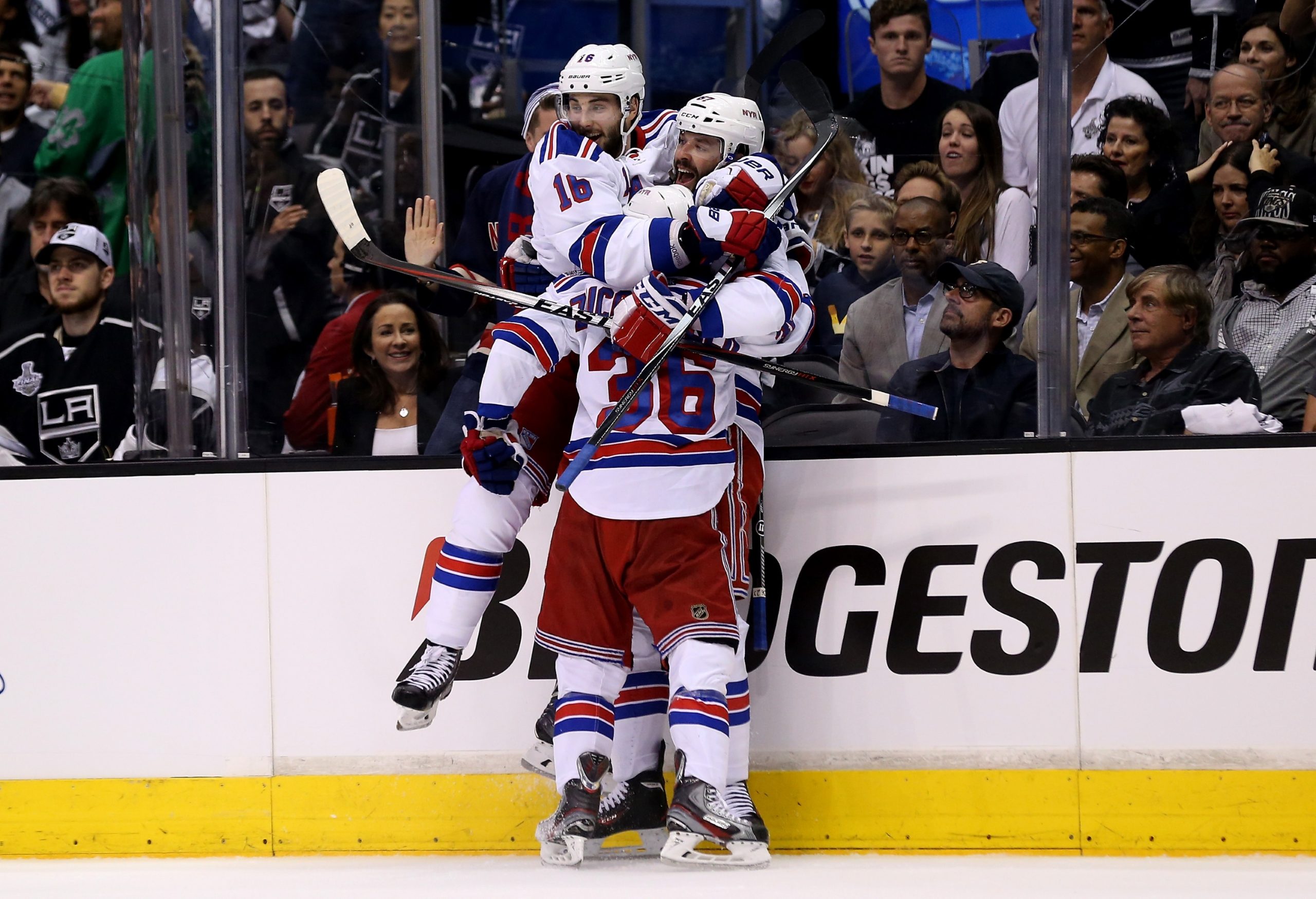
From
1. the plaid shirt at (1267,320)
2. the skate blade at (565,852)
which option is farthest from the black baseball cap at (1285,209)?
the skate blade at (565,852)

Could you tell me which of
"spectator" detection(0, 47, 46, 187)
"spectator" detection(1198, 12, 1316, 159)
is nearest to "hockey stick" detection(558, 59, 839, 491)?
"spectator" detection(1198, 12, 1316, 159)

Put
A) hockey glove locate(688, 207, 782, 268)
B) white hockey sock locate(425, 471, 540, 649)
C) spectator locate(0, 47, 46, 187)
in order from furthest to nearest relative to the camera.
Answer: spectator locate(0, 47, 46, 187) < white hockey sock locate(425, 471, 540, 649) < hockey glove locate(688, 207, 782, 268)

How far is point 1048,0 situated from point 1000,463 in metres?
0.96

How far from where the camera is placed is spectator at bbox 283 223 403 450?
10.5ft

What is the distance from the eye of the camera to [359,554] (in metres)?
2.79

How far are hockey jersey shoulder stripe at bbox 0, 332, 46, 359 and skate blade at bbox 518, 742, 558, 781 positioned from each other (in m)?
1.55

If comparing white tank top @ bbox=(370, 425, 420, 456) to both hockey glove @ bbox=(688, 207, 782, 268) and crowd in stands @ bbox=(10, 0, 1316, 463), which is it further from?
hockey glove @ bbox=(688, 207, 782, 268)

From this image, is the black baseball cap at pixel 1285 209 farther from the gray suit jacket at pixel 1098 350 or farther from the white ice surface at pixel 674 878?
the white ice surface at pixel 674 878

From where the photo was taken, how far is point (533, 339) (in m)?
2.64

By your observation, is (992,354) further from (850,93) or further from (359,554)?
(359,554)

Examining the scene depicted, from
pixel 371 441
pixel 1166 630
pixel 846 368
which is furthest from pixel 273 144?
pixel 1166 630

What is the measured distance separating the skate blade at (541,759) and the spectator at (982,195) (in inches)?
53.4

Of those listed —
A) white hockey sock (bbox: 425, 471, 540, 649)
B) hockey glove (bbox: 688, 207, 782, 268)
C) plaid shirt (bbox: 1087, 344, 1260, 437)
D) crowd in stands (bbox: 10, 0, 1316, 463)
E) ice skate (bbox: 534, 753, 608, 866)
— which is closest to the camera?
hockey glove (bbox: 688, 207, 782, 268)

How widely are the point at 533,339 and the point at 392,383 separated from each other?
684 mm
